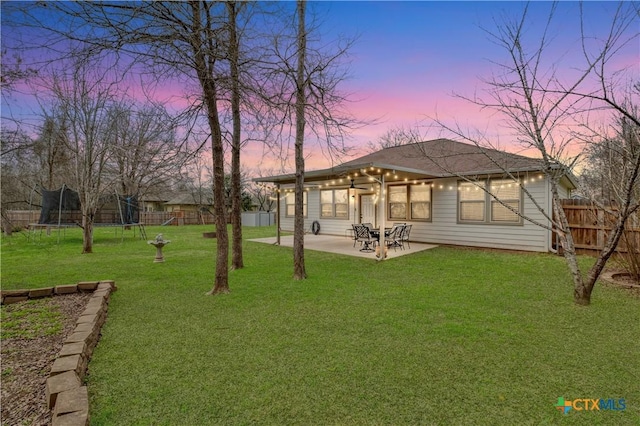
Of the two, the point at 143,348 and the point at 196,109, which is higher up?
the point at 196,109

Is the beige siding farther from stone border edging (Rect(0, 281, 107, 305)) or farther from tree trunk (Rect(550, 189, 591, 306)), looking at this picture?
stone border edging (Rect(0, 281, 107, 305))

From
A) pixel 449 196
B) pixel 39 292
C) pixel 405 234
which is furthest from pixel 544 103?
pixel 39 292

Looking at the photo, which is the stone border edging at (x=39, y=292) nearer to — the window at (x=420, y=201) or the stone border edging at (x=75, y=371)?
the stone border edging at (x=75, y=371)

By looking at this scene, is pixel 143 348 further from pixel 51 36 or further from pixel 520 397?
pixel 520 397

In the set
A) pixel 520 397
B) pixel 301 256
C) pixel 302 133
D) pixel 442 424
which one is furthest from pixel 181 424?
pixel 302 133

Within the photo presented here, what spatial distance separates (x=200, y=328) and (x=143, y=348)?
66cm

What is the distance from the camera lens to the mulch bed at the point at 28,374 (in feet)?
7.15

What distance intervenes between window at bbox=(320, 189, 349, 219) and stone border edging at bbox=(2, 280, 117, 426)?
10.2m

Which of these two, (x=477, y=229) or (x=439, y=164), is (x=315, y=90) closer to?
(x=439, y=164)

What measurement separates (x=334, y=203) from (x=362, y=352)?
36.7 feet

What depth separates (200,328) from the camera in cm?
372

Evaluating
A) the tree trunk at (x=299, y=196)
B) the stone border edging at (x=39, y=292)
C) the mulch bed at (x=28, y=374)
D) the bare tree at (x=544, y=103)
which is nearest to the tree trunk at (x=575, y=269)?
the bare tree at (x=544, y=103)

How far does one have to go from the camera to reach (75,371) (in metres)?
2.45

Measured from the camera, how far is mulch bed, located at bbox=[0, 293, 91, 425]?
7.15 feet
